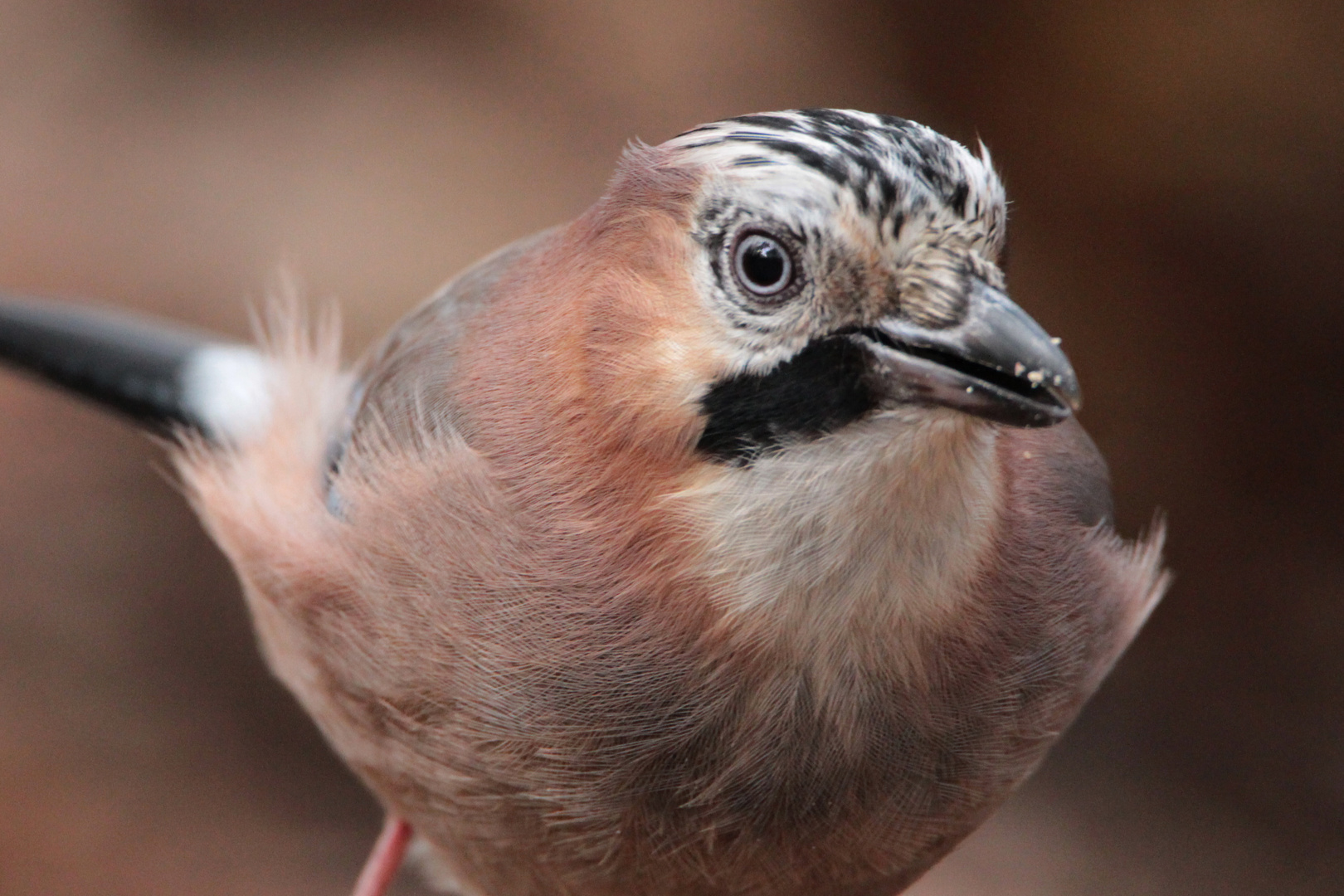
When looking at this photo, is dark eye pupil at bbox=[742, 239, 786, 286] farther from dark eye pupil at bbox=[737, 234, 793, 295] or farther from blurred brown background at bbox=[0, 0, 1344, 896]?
blurred brown background at bbox=[0, 0, 1344, 896]

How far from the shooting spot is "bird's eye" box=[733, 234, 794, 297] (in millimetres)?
1801

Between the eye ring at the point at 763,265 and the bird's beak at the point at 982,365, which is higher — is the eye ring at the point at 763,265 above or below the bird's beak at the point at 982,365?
above

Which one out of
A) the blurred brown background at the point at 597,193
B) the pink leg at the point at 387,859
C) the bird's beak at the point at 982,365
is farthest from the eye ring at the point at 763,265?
the blurred brown background at the point at 597,193

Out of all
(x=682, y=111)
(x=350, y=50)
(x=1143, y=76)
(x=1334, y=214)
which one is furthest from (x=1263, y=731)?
(x=350, y=50)

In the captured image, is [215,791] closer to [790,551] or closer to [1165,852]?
[1165,852]

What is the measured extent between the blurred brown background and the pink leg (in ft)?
6.58

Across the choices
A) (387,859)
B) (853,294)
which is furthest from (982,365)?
(387,859)

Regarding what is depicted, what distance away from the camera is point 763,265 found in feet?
5.97

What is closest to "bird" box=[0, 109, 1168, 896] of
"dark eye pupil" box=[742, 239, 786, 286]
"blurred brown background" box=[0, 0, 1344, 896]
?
"dark eye pupil" box=[742, 239, 786, 286]

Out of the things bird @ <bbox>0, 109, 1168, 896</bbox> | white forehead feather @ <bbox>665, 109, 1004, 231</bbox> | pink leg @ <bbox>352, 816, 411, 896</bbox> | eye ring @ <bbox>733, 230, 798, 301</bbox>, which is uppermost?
white forehead feather @ <bbox>665, 109, 1004, 231</bbox>

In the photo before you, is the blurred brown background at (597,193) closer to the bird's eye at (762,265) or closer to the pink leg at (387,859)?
the pink leg at (387,859)

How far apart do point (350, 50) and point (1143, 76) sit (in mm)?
3632

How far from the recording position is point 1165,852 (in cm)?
509

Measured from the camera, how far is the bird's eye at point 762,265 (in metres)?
1.80
